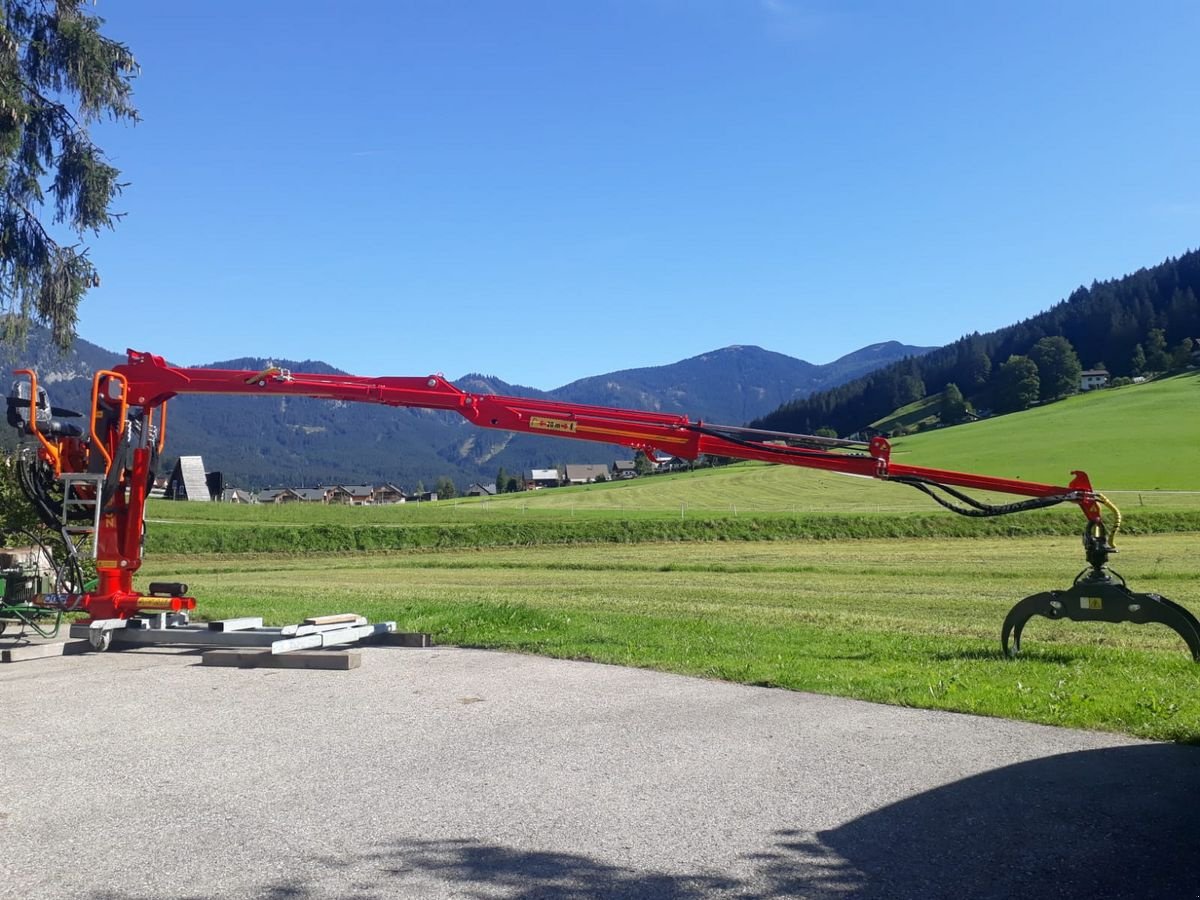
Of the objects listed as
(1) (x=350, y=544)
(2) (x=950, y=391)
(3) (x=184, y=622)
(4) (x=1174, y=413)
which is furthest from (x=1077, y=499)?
(2) (x=950, y=391)


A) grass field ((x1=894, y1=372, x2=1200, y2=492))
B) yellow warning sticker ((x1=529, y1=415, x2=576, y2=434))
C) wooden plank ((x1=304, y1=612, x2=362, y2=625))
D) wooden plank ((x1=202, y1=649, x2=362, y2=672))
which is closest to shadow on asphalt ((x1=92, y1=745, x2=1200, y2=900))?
wooden plank ((x1=202, y1=649, x2=362, y2=672))

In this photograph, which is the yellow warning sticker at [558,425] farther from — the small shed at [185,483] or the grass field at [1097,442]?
the small shed at [185,483]

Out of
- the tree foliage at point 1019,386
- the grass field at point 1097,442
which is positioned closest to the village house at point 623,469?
the grass field at point 1097,442

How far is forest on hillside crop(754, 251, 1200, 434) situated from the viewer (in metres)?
148

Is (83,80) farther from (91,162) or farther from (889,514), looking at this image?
(889,514)

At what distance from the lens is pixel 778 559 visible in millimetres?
37531

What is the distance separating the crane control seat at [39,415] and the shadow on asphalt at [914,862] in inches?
339

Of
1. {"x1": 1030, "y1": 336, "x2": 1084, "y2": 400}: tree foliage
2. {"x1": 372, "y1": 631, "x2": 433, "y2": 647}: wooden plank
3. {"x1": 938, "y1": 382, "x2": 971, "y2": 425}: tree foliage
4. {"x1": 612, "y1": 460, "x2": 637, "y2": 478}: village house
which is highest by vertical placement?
{"x1": 1030, "y1": 336, "x2": 1084, "y2": 400}: tree foliage

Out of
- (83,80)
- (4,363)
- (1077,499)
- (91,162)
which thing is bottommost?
(1077,499)

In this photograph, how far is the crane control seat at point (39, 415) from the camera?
11.7m

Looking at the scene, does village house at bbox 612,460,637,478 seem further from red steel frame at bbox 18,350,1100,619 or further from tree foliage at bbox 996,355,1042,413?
red steel frame at bbox 18,350,1100,619

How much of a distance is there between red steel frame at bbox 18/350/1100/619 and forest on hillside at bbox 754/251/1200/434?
136502 millimetres

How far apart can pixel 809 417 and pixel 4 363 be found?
541ft

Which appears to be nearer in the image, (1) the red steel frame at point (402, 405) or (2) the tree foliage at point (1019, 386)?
(1) the red steel frame at point (402, 405)
